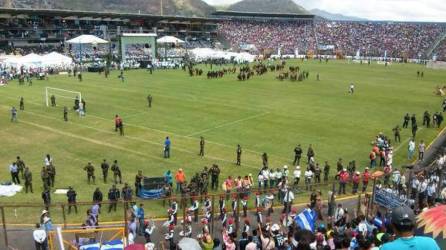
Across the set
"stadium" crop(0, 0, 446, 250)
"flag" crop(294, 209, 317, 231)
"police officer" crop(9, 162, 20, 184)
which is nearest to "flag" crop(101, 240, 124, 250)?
"stadium" crop(0, 0, 446, 250)

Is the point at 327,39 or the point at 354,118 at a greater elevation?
the point at 327,39

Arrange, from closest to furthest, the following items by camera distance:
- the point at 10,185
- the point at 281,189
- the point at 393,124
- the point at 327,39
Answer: the point at 281,189, the point at 10,185, the point at 393,124, the point at 327,39

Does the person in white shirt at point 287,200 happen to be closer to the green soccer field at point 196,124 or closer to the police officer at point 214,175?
the police officer at point 214,175

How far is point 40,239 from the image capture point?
44.4 ft

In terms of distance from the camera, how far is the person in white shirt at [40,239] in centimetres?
1348

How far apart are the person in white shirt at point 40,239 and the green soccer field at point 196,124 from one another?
12.7 feet

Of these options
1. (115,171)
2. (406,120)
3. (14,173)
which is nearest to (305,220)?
(115,171)

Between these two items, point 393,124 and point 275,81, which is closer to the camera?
point 393,124

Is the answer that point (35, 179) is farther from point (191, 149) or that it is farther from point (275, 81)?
point (275, 81)

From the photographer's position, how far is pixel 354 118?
36531mm

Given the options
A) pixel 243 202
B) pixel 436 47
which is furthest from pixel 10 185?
pixel 436 47

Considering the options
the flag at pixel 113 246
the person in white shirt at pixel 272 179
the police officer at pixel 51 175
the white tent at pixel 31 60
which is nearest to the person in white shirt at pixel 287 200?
the person in white shirt at pixel 272 179

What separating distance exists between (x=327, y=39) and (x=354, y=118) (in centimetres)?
8231

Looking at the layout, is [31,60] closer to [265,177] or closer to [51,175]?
[51,175]
